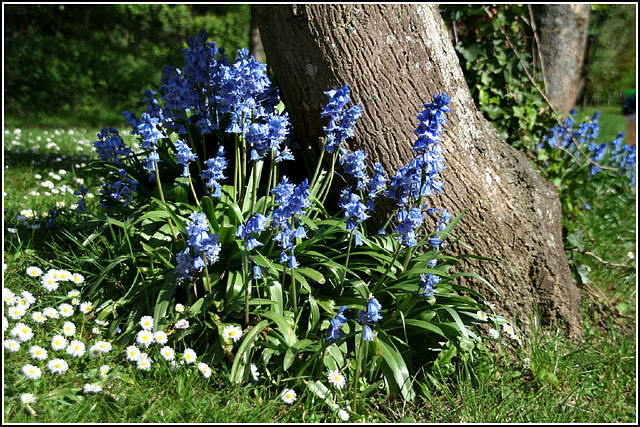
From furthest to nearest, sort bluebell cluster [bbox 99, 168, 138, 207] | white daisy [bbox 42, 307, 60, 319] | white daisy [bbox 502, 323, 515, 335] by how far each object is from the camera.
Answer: bluebell cluster [bbox 99, 168, 138, 207]
white daisy [bbox 502, 323, 515, 335]
white daisy [bbox 42, 307, 60, 319]

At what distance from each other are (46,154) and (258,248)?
422 cm

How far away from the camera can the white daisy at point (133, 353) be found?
265 centimetres

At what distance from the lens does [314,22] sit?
3174mm

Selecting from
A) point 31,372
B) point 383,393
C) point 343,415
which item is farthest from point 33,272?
point 383,393

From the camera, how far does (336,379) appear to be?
2676mm

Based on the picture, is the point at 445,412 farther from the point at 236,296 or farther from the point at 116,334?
the point at 116,334

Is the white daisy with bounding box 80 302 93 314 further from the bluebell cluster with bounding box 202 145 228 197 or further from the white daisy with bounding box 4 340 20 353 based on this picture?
the bluebell cluster with bounding box 202 145 228 197

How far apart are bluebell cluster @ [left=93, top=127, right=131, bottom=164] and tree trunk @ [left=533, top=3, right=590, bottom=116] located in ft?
13.5

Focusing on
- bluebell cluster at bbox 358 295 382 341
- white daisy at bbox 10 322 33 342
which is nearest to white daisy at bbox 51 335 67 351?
white daisy at bbox 10 322 33 342

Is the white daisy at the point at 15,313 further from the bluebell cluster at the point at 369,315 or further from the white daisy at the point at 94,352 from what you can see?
the bluebell cluster at the point at 369,315

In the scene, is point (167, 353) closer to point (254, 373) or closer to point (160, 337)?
point (160, 337)

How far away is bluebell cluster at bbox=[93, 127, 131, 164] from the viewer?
3424 millimetres

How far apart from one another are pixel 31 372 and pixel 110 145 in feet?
4.75

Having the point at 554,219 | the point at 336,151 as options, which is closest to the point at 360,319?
the point at 336,151
